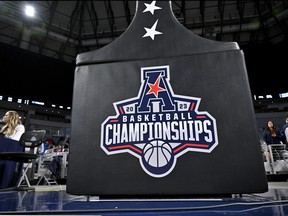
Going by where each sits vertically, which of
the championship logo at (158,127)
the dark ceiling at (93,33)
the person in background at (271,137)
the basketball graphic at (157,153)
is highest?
the dark ceiling at (93,33)

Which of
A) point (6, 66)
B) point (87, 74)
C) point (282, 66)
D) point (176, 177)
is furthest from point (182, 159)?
point (282, 66)

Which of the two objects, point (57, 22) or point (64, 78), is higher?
point (57, 22)

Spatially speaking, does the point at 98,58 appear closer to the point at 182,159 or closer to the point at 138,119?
the point at 138,119

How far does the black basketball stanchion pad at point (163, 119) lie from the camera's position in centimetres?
41

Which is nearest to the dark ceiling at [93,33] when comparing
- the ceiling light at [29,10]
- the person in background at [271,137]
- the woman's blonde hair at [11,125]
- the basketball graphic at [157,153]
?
the ceiling light at [29,10]

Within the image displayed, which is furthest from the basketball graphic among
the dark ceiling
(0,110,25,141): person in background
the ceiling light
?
the ceiling light

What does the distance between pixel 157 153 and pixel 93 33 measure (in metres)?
9.10

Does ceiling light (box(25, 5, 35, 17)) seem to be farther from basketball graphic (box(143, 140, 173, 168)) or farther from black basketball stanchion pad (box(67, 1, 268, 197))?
basketball graphic (box(143, 140, 173, 168))

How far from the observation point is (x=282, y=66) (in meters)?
8.15

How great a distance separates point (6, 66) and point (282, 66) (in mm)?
11005

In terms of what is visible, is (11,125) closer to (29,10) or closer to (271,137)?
(271,137)

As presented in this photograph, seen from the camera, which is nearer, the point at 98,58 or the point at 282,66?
the point at 98,58

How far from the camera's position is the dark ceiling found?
7.27 metres

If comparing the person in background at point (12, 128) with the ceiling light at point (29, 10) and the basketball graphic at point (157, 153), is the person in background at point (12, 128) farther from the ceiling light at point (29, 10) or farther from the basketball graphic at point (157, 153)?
the ceiling light at point (29, 10)
